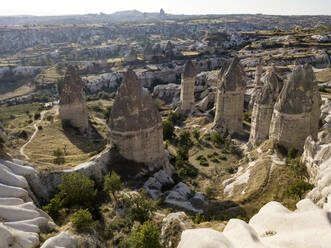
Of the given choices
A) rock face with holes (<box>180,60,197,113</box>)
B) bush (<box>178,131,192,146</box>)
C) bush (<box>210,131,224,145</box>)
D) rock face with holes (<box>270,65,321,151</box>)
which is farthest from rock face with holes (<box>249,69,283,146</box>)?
rock face with holes (<box>180,60,197,113</box>)

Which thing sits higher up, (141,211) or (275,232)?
(275,232)

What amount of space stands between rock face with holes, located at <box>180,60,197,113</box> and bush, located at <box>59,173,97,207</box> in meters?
37.1

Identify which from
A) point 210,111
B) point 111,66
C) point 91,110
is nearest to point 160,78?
point 111,66

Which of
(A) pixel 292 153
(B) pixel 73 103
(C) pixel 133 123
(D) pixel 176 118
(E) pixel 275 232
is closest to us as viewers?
(E) pixel 275 232

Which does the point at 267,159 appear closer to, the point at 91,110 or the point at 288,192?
the point at 288,192

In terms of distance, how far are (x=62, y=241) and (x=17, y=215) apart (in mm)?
2937

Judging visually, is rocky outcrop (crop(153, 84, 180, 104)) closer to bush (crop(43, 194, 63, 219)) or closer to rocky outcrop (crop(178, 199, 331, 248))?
bush (crop(43, 194, 63, 219))

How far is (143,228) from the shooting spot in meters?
14.5

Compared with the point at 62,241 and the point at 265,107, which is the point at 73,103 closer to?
the point at 265,107

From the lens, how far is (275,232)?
40.4ft

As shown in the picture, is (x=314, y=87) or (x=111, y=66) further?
(x=111, y=66)

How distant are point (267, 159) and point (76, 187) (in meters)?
17.9

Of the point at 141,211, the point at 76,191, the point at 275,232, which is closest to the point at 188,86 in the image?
the point at 141,211

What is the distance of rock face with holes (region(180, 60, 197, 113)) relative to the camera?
173 ft
